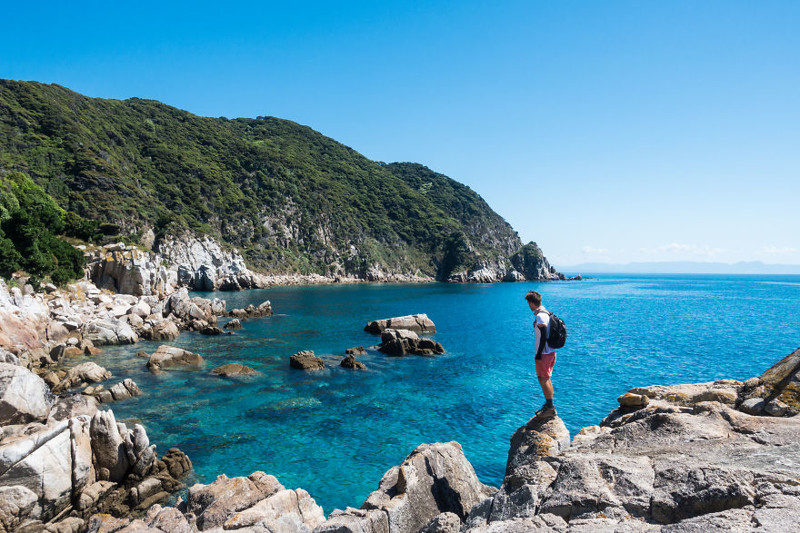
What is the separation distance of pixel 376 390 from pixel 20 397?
17100 millimetres

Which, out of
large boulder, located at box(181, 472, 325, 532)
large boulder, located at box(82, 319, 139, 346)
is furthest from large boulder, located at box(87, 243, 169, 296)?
large boulder, located at box(181, 472, 325, 532)

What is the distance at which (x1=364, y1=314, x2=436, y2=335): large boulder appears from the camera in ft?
153

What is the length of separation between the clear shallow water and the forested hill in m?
48.1

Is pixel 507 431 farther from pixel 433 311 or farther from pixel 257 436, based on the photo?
pixel 433 311

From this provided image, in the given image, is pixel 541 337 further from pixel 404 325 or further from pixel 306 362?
pixel 404 325

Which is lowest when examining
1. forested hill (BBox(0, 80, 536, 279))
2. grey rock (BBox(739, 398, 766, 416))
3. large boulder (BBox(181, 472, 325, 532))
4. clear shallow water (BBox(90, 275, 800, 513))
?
clear shallow water (BBox(90, 275, 800, 513))

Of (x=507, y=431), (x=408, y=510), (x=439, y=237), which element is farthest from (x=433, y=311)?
(x=439, y=237)

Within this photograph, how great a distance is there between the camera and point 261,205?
126625mm

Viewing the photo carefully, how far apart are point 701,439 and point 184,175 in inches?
5057

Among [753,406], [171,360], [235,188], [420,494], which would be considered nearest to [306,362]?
[171,360]

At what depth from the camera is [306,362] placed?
1208 inches

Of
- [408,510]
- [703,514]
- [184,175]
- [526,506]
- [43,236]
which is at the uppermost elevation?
[184,175]

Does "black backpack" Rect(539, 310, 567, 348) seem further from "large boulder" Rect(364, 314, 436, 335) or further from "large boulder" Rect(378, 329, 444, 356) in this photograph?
"large boulder" Rect(364, 314, 436, 335)

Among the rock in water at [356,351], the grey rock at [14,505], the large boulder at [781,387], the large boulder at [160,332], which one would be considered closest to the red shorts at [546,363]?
the large boulder at [781,387]
